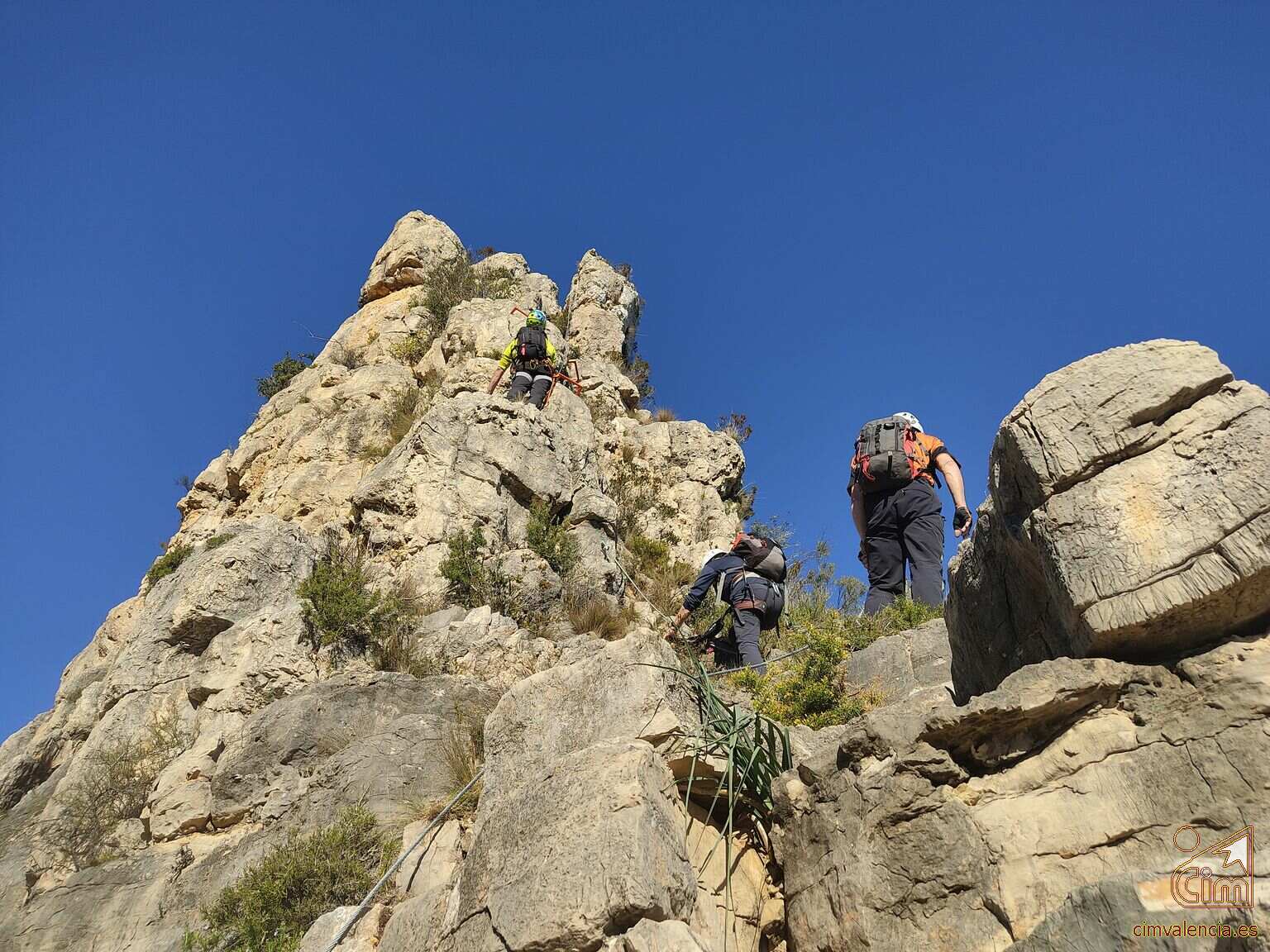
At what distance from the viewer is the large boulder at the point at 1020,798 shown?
2.91 metres

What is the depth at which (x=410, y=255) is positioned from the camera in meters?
21.7

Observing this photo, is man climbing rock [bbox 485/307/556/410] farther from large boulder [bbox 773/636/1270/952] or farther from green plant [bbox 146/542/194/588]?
large boulder [bbox 773/636/1270/952]

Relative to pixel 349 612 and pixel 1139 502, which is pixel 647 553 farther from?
pixel 1139 502

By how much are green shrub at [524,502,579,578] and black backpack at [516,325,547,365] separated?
3.98m

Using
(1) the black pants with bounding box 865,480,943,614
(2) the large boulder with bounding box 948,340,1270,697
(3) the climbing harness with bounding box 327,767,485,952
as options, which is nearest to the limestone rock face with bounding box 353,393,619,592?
(1) the black pants with bounding box 865,480,943,614

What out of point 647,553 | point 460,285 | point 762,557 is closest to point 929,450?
point 762,557

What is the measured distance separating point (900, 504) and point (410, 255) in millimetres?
16607

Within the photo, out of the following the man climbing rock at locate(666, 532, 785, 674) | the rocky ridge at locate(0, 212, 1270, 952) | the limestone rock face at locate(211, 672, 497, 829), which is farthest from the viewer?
the man climbing rock at locate(666, 532, 785, 674)

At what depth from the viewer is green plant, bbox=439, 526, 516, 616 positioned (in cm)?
923

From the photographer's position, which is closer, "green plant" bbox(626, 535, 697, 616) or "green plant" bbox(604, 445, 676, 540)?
"green plant" bbox(626, 535, 697, 616)

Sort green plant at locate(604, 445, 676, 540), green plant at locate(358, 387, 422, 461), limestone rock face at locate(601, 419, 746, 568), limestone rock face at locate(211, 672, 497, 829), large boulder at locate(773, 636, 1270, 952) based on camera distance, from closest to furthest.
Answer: large boulder at locate(773, 636, 1270, 952)
limestone rock face at locate(211, 672, 497, 829)
green plant at locate(358, 387, 422, 461)
green plant at locate(604, 445, 676, 540)
limestone rock face at locate(601, 419, 746, 568)

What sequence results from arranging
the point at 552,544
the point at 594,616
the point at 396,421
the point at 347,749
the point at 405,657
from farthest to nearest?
the point at 396,421
the point at 552,544
the point at 594,616
the point at 405,657
the point at 347,749

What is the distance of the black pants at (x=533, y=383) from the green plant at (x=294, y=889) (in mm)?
9052

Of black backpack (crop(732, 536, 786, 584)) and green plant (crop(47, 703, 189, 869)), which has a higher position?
black backpack (crop(732, 536, 786, 584))
